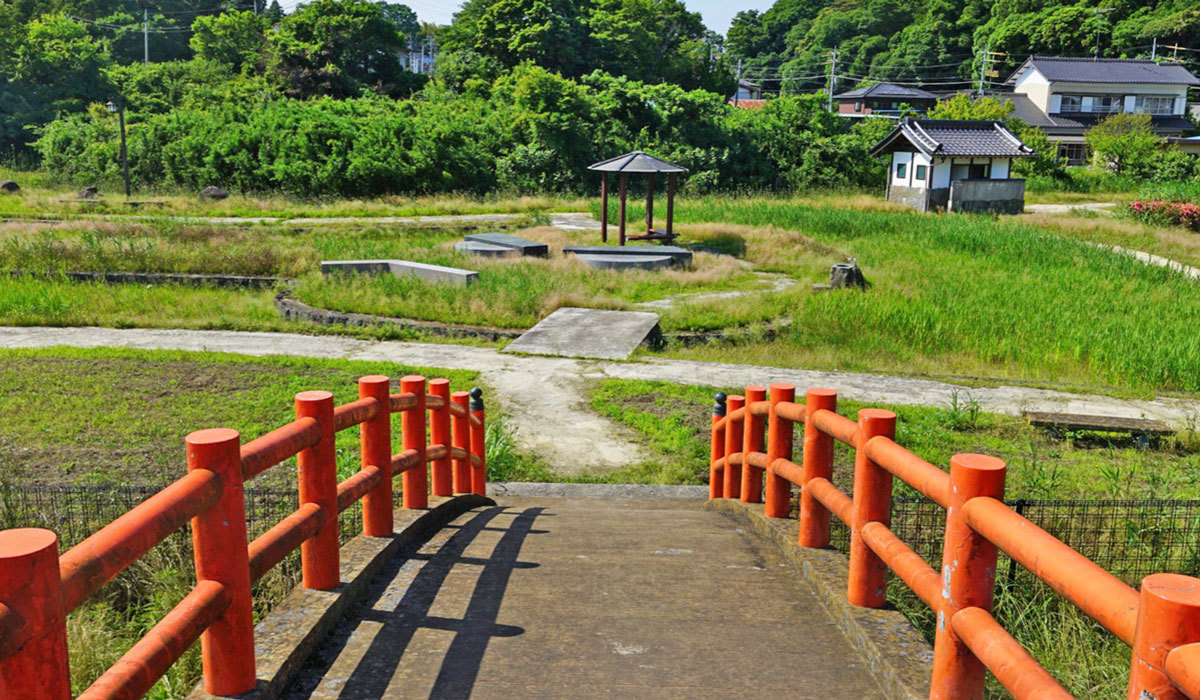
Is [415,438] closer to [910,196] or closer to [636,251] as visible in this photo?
[636,251]

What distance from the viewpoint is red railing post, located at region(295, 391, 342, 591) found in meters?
3.75

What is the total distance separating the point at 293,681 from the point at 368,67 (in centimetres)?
5360

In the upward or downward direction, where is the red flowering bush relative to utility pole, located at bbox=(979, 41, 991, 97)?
downward

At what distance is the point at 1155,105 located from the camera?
2398 inches

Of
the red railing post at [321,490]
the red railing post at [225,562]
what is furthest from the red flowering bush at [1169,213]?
the red railing post at [225,562]

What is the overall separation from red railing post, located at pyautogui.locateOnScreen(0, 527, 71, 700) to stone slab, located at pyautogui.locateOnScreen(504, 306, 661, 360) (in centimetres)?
1075

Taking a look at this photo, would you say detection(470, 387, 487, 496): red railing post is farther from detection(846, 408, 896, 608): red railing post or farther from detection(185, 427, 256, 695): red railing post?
detection(185, 427, 256, 695): red railing post

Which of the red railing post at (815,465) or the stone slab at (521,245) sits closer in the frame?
the red railing post at (815,465)

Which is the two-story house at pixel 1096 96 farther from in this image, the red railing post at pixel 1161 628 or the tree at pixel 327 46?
the red railing post at pixel 1161 628

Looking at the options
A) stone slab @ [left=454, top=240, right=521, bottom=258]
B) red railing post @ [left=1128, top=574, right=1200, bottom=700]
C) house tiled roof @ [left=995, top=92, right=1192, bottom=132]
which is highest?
house tiled roof @ [left=995, top=92, right=1192, bottom=132]

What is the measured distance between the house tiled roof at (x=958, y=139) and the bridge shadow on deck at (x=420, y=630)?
116 feet

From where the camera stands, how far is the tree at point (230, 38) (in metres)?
58.3

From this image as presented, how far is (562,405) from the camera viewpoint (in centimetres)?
1059

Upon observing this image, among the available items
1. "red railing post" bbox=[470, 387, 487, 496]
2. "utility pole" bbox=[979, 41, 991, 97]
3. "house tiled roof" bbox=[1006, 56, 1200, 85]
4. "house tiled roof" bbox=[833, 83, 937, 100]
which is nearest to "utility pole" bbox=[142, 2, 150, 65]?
"house tiled roof" bbox=[833, 83, 937, 100]
